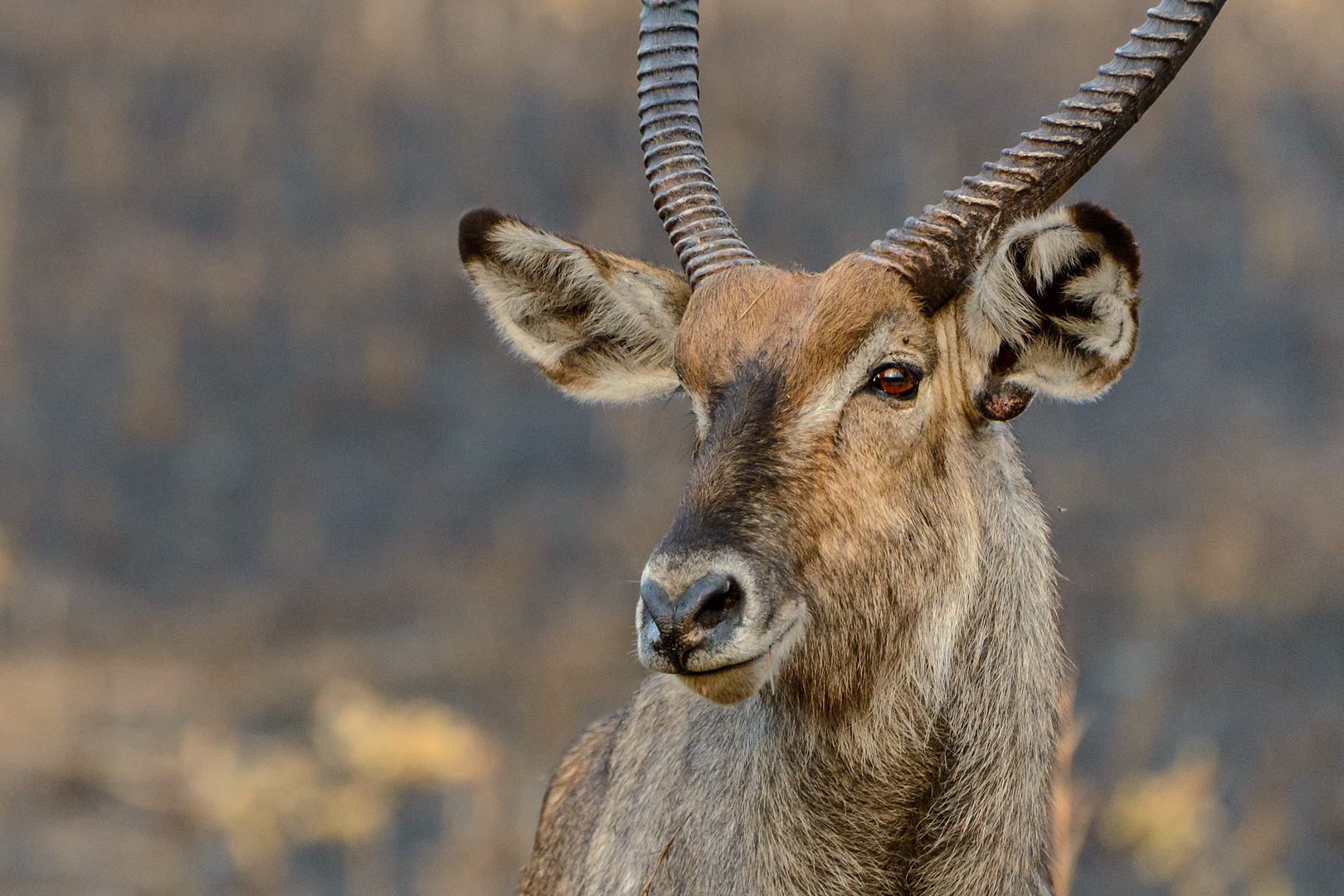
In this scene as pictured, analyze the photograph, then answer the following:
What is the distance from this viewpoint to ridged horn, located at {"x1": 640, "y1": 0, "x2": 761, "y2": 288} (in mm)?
5488

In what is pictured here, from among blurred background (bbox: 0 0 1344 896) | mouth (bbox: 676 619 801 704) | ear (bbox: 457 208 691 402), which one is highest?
blurred background (bbox: 0 0 1344 896)

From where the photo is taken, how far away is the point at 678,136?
5.58 metres

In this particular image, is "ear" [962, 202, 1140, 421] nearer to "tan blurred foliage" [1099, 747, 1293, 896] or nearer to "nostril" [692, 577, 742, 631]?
"nostril" [692, 577, 742, 631]

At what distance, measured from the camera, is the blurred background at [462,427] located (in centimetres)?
1278

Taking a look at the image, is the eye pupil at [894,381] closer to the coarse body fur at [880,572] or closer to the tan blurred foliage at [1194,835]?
the coarse body fur at [880,572]

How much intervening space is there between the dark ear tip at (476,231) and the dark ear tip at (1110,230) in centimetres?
Result: 208

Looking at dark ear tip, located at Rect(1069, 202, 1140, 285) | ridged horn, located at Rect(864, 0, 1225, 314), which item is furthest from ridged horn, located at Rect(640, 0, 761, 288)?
dark ear tip, located at Rect(1069, 202, 1140, 285)

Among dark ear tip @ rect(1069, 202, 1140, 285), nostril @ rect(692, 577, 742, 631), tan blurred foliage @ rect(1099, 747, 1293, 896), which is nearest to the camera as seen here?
nostril @ rect(692, 577, 742, 631)

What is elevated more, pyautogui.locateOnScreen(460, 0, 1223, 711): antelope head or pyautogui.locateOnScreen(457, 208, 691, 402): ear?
pyautogui.locateOnScreen(457, 208, 691, 402): ear

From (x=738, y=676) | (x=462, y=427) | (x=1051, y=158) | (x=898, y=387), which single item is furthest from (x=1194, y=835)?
(x=462, y=427)

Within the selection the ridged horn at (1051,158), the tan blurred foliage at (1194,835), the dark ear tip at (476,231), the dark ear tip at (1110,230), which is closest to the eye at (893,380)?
the ridged horn at (1051,158)

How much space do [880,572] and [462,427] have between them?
1288cm

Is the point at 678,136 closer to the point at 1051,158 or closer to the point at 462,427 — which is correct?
the point at 1051,158

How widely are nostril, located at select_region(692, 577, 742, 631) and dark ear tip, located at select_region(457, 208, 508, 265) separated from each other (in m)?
1.88
